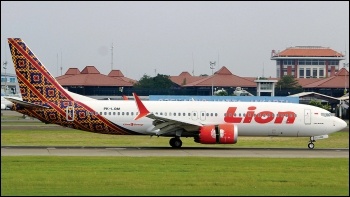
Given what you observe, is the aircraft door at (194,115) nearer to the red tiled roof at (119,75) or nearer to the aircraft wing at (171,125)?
the aircraft wing at (171,125)

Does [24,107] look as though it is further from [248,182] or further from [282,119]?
[248,182]

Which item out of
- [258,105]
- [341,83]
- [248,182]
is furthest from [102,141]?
[341,83]

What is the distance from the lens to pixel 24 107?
45625mm

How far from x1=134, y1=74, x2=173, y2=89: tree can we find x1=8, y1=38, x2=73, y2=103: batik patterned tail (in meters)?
94.5

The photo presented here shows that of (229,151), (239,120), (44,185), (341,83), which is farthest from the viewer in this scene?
(341,83)

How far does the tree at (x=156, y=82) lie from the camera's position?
142500 mm

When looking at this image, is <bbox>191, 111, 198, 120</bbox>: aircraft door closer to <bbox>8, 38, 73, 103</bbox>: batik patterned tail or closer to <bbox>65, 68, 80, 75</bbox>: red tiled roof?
<bbox>8, 38, 73, 103</bbox>: batik patterned tail

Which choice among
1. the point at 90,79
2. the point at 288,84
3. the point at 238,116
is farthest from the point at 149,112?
the point at 288,84

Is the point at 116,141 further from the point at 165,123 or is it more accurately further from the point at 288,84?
the point at 288,84

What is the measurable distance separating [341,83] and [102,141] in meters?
105

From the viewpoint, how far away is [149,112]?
149 ft

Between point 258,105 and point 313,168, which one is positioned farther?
point 258,105

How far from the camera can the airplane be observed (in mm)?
45656

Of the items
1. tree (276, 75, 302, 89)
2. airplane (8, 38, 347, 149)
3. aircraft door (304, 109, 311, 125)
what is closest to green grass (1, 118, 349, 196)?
airplane (8, 38, 347, 149)
